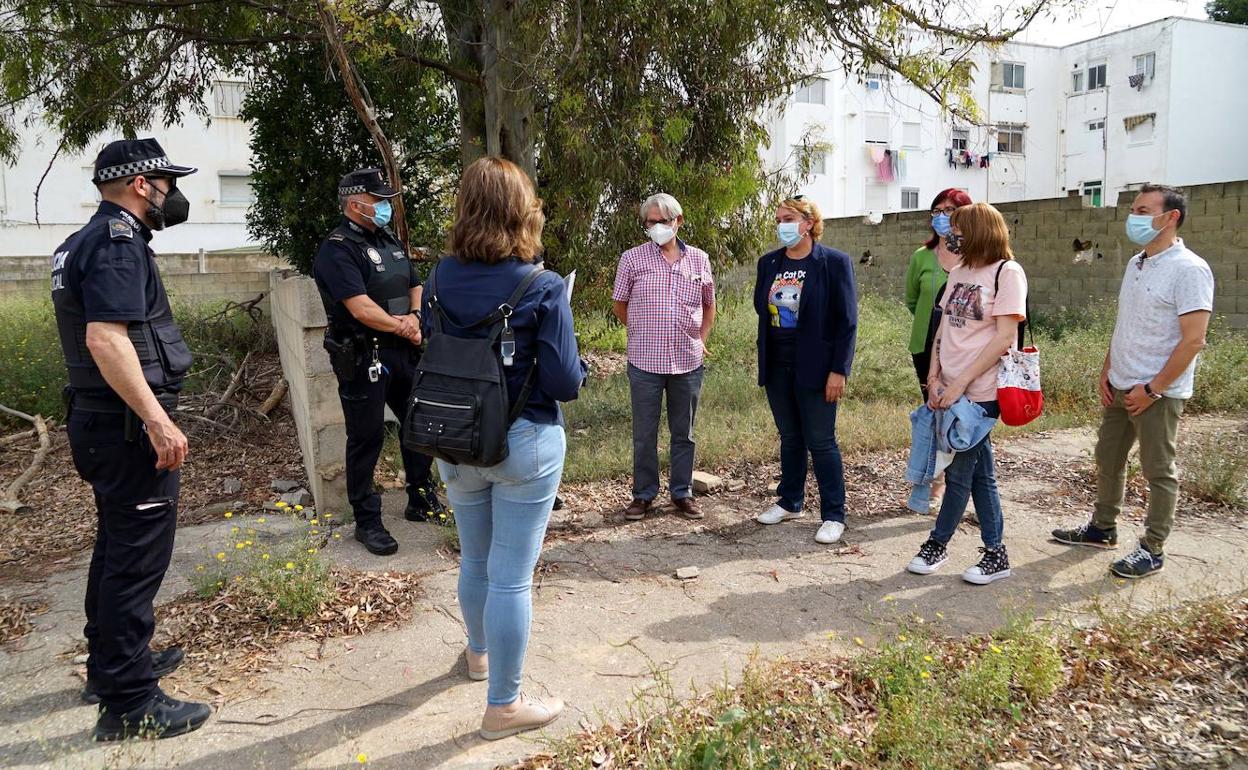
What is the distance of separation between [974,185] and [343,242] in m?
33.2

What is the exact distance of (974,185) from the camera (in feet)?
110

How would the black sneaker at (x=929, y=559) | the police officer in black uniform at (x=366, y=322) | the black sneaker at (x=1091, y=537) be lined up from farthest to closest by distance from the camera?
1. the black sneaker at (x=1091, y=537)
2. the police officer in black uniform at (x=366, y=322)
3. the black sneaker at (x=929, y=559)

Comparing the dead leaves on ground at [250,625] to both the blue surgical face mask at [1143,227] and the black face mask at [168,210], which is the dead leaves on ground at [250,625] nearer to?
the black face mask at [168,210]

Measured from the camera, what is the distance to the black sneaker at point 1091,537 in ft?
16.0

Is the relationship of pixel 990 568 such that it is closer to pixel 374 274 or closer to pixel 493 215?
pixel 493 215

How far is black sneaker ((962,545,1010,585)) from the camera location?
4375mm

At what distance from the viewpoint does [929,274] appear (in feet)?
18.4

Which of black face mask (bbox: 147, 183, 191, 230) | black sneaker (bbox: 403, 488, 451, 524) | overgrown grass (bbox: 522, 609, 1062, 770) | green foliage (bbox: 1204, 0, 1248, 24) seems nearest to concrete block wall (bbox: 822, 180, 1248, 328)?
overgrown grass (bbox: 522, 609, 1062, 770)

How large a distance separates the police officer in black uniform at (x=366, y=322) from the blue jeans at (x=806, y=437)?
2.08 m

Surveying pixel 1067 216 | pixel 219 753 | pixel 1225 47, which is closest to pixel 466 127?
pixel 219 753

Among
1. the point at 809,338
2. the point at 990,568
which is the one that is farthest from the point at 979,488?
the point at 809,338

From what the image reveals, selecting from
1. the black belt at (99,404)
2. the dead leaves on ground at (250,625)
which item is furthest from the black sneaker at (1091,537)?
the black belt at (99,404)

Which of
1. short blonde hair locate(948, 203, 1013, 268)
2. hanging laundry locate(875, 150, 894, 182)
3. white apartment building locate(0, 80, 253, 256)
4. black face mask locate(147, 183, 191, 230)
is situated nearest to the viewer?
black face mask locate(147, 183, 191, 230)

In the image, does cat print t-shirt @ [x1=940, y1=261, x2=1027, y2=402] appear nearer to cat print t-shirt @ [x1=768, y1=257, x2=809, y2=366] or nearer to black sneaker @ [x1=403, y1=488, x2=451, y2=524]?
cat print t-shirt @ [x1=768, y1=257, x2=809, y2=366]
